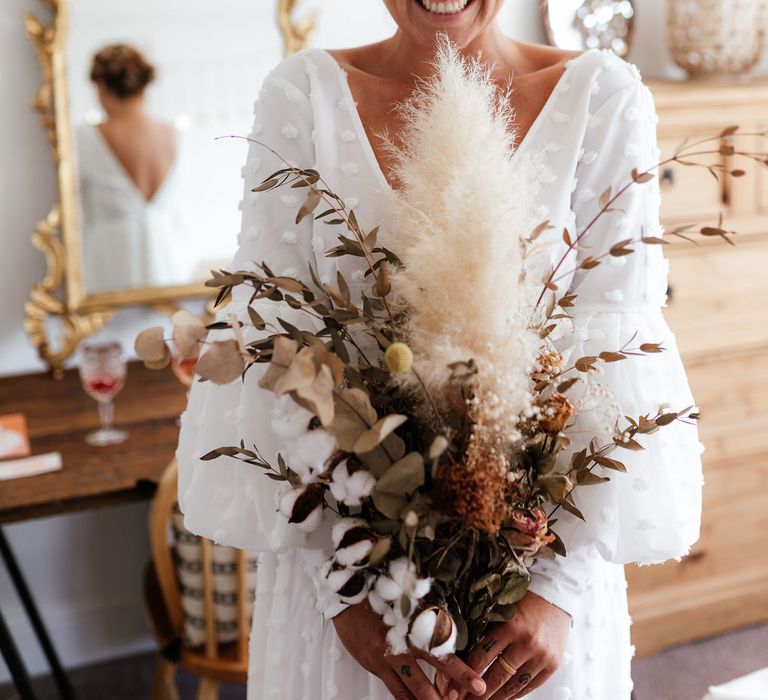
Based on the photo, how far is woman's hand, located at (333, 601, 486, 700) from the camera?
0.86m

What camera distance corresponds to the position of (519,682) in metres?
0.92

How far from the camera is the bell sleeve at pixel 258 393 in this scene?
3.30ft

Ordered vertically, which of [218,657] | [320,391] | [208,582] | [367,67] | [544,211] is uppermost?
[367,67]

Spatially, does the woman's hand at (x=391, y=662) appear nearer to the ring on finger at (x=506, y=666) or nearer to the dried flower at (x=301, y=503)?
the ring on finger at (x=506, y=666)

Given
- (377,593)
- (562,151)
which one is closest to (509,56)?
(562,151)

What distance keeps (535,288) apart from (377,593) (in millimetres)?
307

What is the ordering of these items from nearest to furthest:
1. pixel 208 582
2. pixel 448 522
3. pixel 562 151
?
pixel 448 522
pixel 562 151
pixel 208 582

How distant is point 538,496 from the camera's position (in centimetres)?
85

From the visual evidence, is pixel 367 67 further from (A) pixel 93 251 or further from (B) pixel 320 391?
(A) pixel 93 251

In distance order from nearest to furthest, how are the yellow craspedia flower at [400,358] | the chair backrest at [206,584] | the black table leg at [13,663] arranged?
the yellow craspedia flower at [400,358]
the chair backrest at [206,584]
the black table leg at [13,663]

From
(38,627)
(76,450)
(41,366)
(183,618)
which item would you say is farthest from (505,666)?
(41,366)

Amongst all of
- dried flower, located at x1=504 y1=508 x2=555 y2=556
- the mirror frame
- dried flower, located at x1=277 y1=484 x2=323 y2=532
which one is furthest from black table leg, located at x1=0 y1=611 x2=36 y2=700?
dried flower, located at x1=504 y1=508 x2=555 y2=556

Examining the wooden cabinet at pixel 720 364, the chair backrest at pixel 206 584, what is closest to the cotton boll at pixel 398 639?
the chair backrest at pixel 206 584

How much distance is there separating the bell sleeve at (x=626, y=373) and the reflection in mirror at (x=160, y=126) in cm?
167
